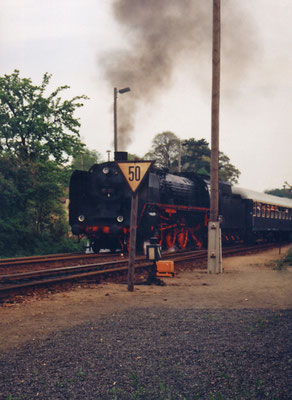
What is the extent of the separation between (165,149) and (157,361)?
2788 inches

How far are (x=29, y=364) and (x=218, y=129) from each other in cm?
1049

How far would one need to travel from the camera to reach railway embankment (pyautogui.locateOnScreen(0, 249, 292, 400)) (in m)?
3.85

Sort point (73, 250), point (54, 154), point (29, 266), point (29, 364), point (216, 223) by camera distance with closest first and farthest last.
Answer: point (29, 364)
point (216, 223)
point (29, 266)
point (73, 250)
point (54, 154)

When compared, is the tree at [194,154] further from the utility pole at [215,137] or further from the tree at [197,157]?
the utility pole at [215,137]

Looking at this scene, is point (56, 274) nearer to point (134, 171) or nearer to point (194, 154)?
point (134, 171)

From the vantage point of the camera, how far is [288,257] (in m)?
15.3

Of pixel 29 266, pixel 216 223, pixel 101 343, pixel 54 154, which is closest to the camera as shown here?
pixel 101 343

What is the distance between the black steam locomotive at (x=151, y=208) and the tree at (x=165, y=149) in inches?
1863

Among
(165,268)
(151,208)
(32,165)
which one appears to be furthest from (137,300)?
(32,165)

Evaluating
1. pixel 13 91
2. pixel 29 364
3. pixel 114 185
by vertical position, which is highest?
pixel 13 91

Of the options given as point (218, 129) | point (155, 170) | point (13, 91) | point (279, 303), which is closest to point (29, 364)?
point (279, 303)

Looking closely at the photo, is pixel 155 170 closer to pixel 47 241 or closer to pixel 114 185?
pixel 114 185

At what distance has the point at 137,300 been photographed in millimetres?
8281

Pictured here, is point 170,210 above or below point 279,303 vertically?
above
